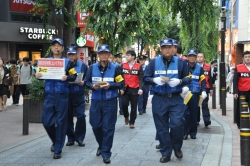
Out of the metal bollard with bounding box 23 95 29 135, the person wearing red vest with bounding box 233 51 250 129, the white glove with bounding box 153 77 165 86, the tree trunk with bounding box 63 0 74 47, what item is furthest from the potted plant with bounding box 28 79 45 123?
the white glove with bounding box 153 77 165 86

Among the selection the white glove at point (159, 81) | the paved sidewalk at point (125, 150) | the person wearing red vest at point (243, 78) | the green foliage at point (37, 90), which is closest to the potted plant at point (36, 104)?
the green foliage at point (37, 90)

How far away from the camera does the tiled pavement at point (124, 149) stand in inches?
271

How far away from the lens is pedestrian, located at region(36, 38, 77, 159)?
274 inches

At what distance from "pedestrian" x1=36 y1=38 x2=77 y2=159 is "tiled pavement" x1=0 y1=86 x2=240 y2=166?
16.1 inches

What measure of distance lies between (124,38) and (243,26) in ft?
71.9

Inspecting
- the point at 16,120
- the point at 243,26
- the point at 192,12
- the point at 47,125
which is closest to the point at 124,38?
the point at 192,12

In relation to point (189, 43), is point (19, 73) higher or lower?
lower

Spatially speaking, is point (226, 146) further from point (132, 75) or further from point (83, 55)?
point (83, 55)

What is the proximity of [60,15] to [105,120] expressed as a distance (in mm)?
5861

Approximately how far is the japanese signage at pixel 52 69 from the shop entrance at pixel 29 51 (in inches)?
848

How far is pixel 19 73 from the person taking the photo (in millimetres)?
16000

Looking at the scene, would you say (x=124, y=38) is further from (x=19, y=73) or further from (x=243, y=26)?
(x=243, y=26)

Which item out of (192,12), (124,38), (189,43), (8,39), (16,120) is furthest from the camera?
(8,39)

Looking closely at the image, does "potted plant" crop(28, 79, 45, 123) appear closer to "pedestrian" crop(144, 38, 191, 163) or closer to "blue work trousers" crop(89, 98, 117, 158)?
"blue work trousers" crop(89, 98, 117, 158)
